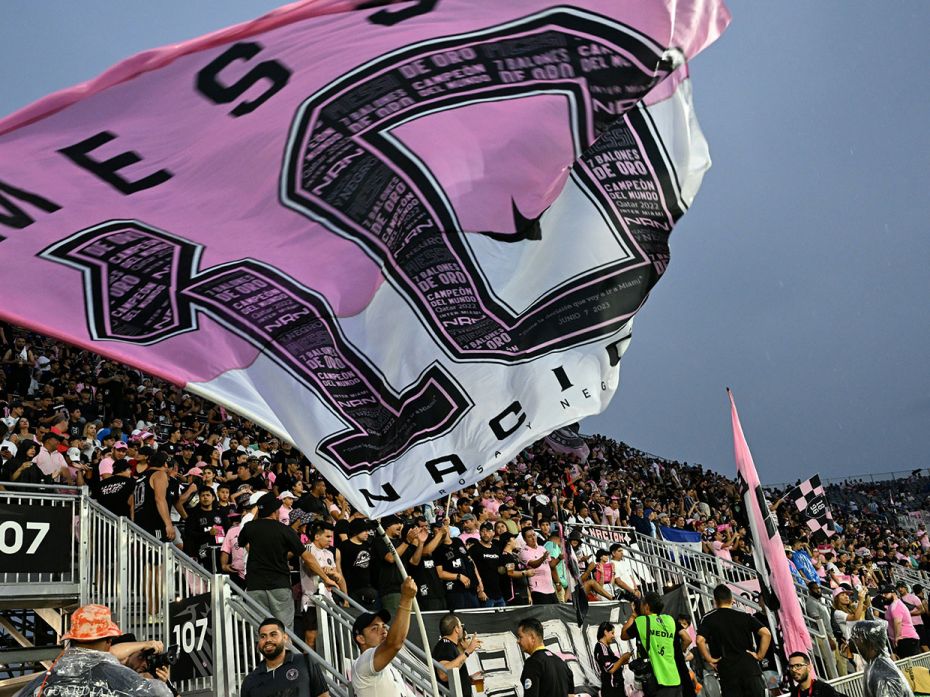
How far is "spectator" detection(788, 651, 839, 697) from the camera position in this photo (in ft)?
23.1

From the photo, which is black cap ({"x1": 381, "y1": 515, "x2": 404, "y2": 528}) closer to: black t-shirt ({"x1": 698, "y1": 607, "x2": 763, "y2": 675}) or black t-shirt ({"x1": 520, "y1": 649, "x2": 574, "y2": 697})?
black t-shirt ({"x1": 698, "y1": 607, "x2": 763, "y2": 675})

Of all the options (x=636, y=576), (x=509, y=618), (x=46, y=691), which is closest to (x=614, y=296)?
(x=46, y=691)

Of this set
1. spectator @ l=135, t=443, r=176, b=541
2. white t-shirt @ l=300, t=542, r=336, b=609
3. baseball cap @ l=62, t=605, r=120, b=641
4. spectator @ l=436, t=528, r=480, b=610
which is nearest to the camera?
baseball cap @ l=62, t=605, r=120, b=641

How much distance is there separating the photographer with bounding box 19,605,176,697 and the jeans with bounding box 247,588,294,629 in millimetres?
5343

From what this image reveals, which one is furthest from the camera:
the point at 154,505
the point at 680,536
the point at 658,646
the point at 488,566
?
the point at 680,536

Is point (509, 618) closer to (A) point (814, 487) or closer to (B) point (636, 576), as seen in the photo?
(B) point (636, 576)

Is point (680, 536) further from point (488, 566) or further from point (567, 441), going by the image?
point (488, 566)

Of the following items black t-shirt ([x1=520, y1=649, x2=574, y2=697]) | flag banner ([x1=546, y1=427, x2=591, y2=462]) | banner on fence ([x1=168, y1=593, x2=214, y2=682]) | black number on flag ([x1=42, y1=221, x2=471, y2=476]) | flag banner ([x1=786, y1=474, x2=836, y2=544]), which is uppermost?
flag banner ([x1=546, y1=427, x2=591, y2=462])

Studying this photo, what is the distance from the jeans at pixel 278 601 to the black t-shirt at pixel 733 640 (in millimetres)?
4293

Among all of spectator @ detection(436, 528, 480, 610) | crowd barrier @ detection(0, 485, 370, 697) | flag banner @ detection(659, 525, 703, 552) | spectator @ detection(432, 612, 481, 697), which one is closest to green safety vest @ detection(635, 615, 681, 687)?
spectator @ detection(432, 612, 481, 697)

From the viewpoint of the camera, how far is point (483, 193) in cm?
552

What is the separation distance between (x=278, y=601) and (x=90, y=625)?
560 cm

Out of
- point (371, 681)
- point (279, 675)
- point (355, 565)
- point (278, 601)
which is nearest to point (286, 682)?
point (279, 675)

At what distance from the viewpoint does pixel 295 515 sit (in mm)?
11953
